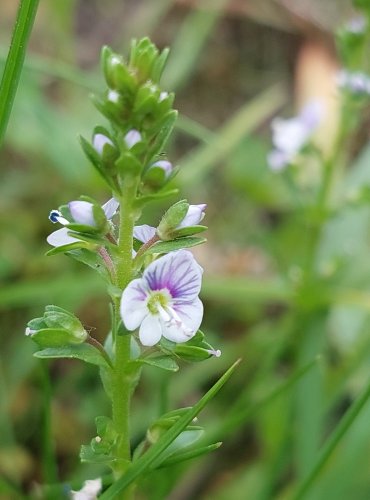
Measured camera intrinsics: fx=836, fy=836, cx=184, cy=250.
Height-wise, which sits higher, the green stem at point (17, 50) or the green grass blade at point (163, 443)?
the green stem at point (17, 50)

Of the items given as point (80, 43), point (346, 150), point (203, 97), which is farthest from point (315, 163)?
point (80, 43)

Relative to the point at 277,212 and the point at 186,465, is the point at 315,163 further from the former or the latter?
the point at 186,465

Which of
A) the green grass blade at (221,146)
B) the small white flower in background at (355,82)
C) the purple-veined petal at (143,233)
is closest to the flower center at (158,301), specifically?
the purple-veined petal at (143,233)

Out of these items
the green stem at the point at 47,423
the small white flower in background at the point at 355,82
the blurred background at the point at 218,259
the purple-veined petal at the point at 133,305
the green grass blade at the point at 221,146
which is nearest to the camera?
the purple-veined petal at the point at 133,305

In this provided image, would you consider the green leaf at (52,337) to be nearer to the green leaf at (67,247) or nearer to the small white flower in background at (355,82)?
the green leaf at (67,247)

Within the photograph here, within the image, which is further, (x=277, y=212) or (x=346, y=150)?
(x=346, y=150)

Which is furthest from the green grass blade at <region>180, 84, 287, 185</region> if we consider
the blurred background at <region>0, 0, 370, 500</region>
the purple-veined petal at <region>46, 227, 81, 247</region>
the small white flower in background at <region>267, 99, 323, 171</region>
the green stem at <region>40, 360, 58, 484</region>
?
the purple-veined petal at <region>46, 227, 81, 247</region>

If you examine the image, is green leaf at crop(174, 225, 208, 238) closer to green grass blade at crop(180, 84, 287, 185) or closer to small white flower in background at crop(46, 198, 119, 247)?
small white flower in background at crop(46, 198, 119, 247)
